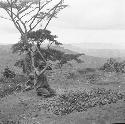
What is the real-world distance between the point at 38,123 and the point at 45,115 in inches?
74.0

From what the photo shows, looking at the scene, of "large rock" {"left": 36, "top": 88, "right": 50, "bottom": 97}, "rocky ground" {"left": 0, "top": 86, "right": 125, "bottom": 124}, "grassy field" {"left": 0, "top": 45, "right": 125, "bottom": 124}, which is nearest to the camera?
"rocky ground" {"left": 0, "top": 86, "right": 125, "bottom": 124}

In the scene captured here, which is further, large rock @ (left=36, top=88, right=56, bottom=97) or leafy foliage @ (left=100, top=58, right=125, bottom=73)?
leafy foliage @ (left=100, top=58, right=125, bottom=73)

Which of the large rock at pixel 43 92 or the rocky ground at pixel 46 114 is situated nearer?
the rocky ground at pixel 46 114

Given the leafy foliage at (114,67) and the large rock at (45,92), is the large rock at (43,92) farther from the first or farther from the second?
the leafy foliage at (114,67)

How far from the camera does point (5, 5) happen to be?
2859 cm

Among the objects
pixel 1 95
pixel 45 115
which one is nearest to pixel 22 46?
pixel 1 95

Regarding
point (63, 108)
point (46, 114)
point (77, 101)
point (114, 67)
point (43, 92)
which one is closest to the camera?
point (46, 114)

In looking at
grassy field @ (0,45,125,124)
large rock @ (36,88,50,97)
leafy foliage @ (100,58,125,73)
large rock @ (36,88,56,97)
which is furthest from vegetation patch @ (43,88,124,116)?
leafy foliage @ (100,58,125,73)

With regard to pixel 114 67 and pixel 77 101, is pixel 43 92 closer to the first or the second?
pixel 77 101

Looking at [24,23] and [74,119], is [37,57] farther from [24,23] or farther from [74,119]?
[74,119]

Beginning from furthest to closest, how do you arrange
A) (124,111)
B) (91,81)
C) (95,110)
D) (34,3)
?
(91,81) → (34,3) → (95,110) → (124,111)

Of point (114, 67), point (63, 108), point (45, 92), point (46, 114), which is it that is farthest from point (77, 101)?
point (114, 67)

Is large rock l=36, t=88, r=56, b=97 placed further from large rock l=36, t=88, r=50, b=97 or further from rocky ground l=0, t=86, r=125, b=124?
rocky ground l=0, t=86, r=125, b=124

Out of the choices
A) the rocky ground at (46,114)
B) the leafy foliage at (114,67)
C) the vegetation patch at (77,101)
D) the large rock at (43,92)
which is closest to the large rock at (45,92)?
the large rock at (43,92)
